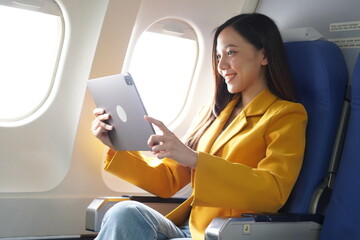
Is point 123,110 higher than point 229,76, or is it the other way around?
point 229,76

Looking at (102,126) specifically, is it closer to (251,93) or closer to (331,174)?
(251,93)

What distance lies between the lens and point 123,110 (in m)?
2.64

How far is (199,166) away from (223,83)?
69 centimetres

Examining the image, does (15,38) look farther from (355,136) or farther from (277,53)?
(355,136)

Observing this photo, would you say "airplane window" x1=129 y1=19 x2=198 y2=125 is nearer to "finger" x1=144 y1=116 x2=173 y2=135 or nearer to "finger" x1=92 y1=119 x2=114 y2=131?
"finger" x1=92 y1=119 x2=114 y2=131

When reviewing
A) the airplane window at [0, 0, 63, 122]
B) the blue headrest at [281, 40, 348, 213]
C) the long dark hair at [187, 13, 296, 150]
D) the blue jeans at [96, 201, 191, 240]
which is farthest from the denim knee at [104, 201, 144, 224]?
the airplane window at [0, 0, 63, 122]

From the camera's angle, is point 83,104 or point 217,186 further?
point 83,104

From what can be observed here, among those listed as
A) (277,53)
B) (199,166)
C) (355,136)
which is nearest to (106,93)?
(199,166)

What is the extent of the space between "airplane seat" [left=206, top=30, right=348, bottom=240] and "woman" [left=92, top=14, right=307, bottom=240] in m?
0.08

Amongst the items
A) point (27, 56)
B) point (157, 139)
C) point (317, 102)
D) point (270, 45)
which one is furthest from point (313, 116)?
point (27, 56)

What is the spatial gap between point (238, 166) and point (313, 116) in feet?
1.59

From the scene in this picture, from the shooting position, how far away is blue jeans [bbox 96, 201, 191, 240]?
2.41 m

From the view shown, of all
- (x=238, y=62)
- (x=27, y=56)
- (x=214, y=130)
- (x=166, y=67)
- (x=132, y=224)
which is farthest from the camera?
(x=166, y=67)

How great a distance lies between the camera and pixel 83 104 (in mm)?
3279
